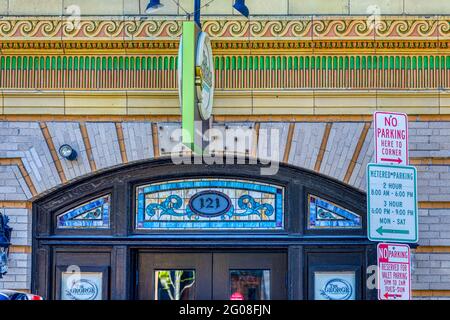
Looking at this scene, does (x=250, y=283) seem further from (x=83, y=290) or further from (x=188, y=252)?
(x=83, y=290)

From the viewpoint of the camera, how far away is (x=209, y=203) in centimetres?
1191

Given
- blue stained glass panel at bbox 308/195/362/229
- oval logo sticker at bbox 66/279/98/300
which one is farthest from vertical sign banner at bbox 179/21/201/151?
oval logo sticker at bbox 66/279/98/300

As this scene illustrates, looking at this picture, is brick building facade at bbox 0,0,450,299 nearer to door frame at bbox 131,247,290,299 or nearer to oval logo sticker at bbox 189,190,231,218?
oval logo sticker at bbox 189,190,231,218

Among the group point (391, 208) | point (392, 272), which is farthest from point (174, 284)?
point (391, 208)

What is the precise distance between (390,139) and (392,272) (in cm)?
123

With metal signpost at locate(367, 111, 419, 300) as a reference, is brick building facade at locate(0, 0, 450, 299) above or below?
above

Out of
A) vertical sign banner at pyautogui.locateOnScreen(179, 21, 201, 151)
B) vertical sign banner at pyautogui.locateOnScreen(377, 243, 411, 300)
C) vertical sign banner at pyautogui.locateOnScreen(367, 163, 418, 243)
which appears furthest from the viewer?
vertical sign banner at pyautogui.locateOnScreen(179, 21, 201, 151)

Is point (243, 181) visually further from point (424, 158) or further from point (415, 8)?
point (415, 8)

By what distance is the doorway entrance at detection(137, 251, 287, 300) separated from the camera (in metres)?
12.0

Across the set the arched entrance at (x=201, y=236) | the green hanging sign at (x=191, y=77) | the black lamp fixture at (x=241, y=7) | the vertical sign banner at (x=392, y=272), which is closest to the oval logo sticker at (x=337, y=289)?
the arched entrance at (x=201, y=236)

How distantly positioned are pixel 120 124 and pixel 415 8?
13.0 feet

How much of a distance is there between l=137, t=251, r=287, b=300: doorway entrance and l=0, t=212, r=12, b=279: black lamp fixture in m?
1.64

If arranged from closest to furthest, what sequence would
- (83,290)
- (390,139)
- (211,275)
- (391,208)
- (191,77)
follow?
(391,208) < (390,139) < (191,77) < (83,290) < (211,275)
